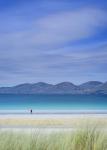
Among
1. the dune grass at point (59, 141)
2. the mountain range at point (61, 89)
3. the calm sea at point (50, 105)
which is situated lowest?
the dune grass at point (59, 141)

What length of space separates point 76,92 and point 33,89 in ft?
37.3

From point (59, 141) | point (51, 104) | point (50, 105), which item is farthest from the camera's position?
point (51, 104)

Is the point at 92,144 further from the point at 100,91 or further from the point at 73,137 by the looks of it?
the point at 100,91

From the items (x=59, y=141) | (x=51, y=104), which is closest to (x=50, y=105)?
(x=51, y=104)

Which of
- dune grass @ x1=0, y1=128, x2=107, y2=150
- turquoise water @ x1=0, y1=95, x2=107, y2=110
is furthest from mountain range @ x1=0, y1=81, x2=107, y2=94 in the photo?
dune grass @ x1=0, y1=128, x2=107, y2=150

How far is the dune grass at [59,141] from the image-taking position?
757 cm

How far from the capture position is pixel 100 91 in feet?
398

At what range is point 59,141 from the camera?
783cm

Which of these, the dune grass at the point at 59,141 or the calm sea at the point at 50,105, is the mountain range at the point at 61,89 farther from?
the dune grass at the point at 59,141

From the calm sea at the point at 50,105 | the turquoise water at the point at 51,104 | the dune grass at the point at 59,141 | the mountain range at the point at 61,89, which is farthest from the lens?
the mountain range at the point at 61,89

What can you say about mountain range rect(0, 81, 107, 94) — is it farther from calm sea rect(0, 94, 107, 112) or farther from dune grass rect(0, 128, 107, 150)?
dune grass rect(0, 128, 107, 150)

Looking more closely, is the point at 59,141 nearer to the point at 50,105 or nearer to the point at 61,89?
the point at 50,105

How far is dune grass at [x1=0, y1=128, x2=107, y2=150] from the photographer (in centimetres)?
757

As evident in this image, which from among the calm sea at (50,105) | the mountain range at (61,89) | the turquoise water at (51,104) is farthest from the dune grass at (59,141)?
the mountain range at (61,89)
